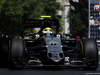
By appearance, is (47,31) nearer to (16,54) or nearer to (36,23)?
(36,23)

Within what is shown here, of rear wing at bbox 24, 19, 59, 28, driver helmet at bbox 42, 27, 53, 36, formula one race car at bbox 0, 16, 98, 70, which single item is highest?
rear wing at bbox 24, 19, 59, 28

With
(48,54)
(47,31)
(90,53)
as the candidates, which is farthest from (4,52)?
(47,31)

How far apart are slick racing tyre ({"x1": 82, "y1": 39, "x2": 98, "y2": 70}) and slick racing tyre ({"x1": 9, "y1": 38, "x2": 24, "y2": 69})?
210 centimetres

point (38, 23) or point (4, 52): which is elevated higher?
point (38, 23)

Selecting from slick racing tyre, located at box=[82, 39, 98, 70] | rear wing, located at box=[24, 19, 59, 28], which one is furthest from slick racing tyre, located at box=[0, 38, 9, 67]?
rear wing, located at box=[24, 19, 59, 28]

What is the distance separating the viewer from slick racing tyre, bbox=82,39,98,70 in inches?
636

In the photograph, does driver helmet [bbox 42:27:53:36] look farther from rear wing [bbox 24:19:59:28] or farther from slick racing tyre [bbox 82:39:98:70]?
slick racing tyre [bbox 82:39:98:70]

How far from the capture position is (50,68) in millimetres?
17266

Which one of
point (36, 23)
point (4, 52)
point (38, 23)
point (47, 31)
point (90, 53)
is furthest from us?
point (36, 23)

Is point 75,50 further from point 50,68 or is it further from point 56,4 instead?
point 56,4

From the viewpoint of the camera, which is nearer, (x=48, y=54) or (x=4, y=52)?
(x=48, y=54)

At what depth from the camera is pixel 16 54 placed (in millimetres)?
16125

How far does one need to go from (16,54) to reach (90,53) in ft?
8.04

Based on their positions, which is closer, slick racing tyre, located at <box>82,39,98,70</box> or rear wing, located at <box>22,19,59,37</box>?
slick racing tyre, located at <box>82,39,98,70</box>
